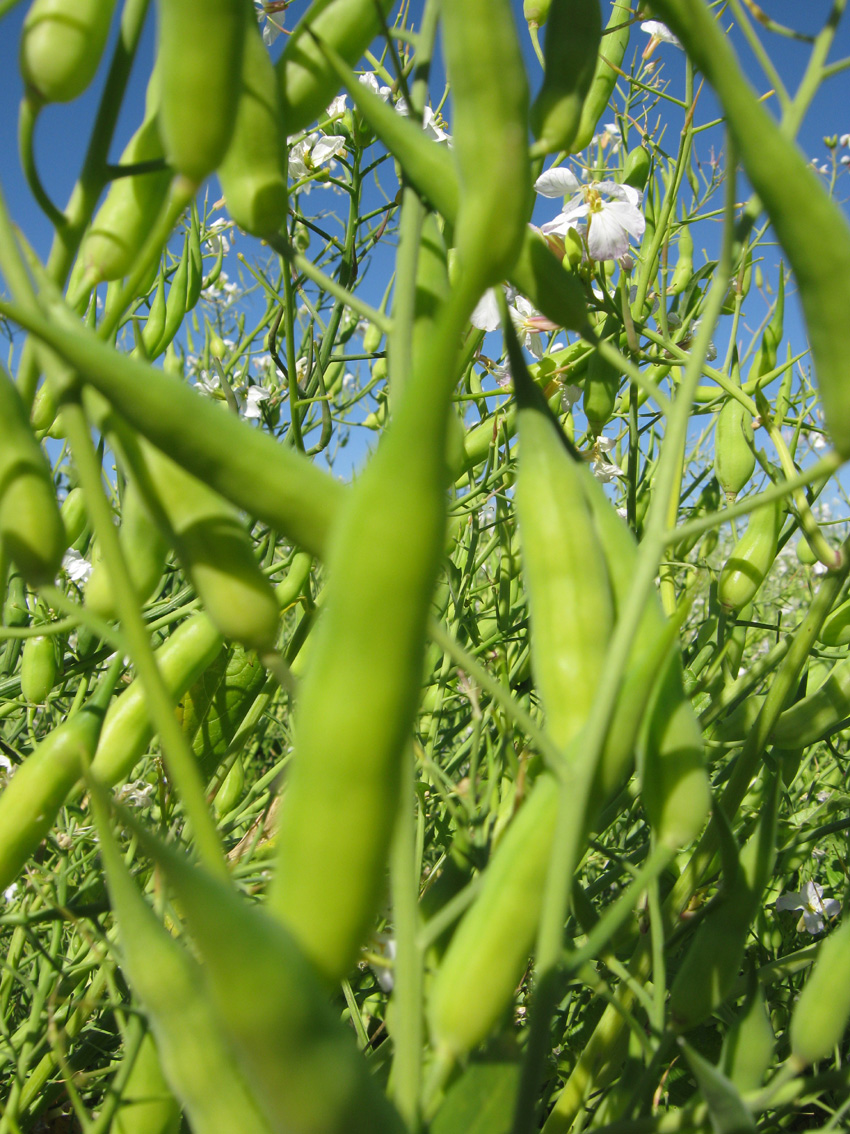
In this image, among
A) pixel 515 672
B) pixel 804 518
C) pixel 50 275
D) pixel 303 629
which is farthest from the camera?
pixel 515 672

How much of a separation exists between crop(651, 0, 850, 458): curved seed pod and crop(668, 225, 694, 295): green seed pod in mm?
570

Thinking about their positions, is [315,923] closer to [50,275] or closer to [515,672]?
[50,275]

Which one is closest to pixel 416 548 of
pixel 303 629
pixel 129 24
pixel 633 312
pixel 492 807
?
pixel 129 24

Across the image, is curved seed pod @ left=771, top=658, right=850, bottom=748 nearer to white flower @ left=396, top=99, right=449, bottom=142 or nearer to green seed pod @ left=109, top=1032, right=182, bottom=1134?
green seed pod @ left=109, top=1032, right=182, bottom=1134

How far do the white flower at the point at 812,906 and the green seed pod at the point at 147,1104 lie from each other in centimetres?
65

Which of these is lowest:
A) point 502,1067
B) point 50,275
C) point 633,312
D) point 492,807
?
point 502,1067

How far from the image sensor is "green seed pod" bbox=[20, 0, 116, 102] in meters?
0.28

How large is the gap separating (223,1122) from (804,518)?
39 cm

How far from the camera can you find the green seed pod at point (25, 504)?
0.26 meters

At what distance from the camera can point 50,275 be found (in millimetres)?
272

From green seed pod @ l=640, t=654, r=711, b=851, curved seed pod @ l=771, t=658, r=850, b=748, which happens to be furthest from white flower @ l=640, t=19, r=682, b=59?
green seed pod @ l=640, t=654, r=711, b=851

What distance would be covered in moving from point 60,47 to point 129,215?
0.20ft

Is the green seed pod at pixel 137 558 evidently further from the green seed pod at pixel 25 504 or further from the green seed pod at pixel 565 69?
the green seed pod at pixel 565 69

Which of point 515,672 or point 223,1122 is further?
point 515,672
